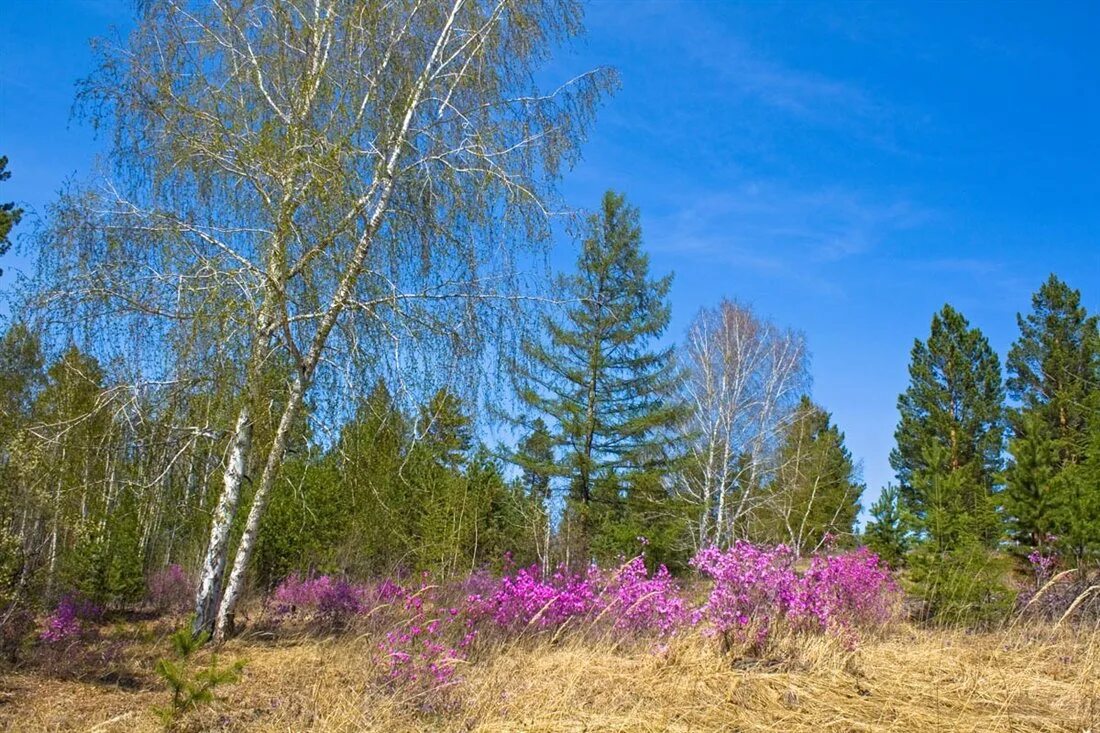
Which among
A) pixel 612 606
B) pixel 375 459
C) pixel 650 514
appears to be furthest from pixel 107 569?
pixel 650 514

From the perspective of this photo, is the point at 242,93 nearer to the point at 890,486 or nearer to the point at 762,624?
the point at 762,624

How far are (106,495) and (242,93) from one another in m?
3.53

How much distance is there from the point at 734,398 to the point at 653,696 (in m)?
13.5

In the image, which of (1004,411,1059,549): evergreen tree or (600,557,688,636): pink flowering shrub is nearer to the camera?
(600,557,688,636): pink flowering shrub

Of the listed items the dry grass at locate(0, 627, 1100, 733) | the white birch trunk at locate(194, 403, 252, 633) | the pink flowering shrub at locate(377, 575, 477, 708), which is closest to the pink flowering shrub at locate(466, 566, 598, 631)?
the pink flowering shrub at locate(377, 575, 477, 708)

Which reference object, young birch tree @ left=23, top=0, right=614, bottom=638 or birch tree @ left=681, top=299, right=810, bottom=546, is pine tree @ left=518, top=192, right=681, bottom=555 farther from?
young birch tree @ left=23, top=0, right=614, bottom=638

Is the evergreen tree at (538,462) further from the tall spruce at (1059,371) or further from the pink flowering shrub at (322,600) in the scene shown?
the tall spruce at (1059,371)

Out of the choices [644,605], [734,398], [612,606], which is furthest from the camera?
[734,398]

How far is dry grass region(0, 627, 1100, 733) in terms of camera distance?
3688mm

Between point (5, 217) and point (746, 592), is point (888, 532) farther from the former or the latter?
point (5, 217)

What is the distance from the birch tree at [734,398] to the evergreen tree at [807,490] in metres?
0.75

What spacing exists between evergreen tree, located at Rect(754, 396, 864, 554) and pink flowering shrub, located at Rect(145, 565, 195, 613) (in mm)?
11380

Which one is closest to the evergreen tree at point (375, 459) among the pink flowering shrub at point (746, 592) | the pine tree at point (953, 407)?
the pink flowering shrub at point (746, 592)

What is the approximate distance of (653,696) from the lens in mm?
4109
